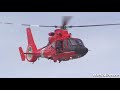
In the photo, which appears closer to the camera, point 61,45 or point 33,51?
point 61,45

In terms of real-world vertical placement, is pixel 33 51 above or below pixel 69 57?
above

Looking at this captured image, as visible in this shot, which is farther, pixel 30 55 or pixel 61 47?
pixel 30 55

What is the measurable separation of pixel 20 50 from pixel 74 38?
2.61m

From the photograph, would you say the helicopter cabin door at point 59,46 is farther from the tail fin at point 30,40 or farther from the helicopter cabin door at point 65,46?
the tail fin at point 30,40

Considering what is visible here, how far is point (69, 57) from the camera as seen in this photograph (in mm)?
17172

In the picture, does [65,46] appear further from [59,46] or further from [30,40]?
[30,40]

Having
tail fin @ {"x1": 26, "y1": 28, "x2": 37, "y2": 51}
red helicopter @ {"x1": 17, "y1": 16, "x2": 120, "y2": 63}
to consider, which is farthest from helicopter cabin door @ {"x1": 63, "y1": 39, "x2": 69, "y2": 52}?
tail fin @ {"x1": 26, "y1": 28, "x2": 37, "y2": 51}

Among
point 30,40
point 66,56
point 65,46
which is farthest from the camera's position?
point 30,40

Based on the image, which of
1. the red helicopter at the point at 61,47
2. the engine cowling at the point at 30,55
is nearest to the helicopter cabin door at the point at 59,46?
the red helicopter at the point at 61,47

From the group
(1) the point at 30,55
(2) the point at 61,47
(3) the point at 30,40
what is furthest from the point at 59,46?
(1) the point at 30,55

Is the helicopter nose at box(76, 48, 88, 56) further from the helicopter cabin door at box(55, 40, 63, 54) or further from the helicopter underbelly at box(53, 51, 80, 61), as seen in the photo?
the helicopter cabin door at box(55, 40, 63, 54)

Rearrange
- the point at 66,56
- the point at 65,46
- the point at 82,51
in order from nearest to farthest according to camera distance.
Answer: the point at 82,51
the point at 66,56
the point at 65,46

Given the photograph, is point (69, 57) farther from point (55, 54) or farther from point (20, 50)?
point (20, 50)

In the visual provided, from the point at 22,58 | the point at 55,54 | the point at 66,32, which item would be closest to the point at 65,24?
the point at 66,32
